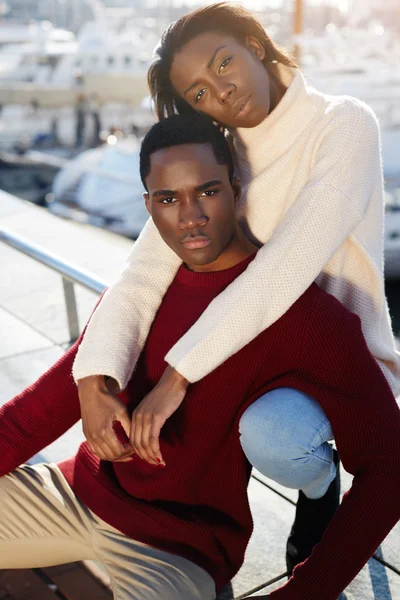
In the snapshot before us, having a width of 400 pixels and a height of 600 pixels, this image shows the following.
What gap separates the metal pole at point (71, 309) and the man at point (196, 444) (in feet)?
5.13

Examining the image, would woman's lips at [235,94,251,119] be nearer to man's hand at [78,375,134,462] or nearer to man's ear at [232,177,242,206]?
man's ear at [232,177,242,206]

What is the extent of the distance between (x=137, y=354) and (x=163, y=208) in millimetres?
387

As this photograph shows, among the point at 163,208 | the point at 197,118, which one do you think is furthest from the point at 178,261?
the point at 197,118

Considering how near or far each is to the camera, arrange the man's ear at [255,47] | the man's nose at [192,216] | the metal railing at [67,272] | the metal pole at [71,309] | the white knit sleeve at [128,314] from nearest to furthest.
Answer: the man's nose at [192,216] → the white knit sleeve at [128,314] → the man's ear at [255,47] → the metal railing at [67,272] → the metal pole at [71,309]

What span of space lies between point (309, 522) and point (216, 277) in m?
0.68

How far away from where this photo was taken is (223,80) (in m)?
1.90

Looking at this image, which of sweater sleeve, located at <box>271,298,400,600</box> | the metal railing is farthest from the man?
the metal railing

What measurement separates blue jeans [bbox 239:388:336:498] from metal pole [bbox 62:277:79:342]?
2012mm

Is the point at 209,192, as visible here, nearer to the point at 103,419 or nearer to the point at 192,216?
the point at 192,216

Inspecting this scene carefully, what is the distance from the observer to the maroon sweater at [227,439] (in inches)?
61.1

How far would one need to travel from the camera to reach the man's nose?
177cm

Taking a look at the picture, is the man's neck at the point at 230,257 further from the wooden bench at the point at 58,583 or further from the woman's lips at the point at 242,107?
the wooden bench at the point at 58,583

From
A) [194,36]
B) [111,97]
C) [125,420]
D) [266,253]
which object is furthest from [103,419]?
[111,97]

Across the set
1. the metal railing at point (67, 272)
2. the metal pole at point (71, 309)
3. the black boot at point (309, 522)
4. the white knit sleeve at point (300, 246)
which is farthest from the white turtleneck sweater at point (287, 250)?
the metal pole at point (71, 309)
